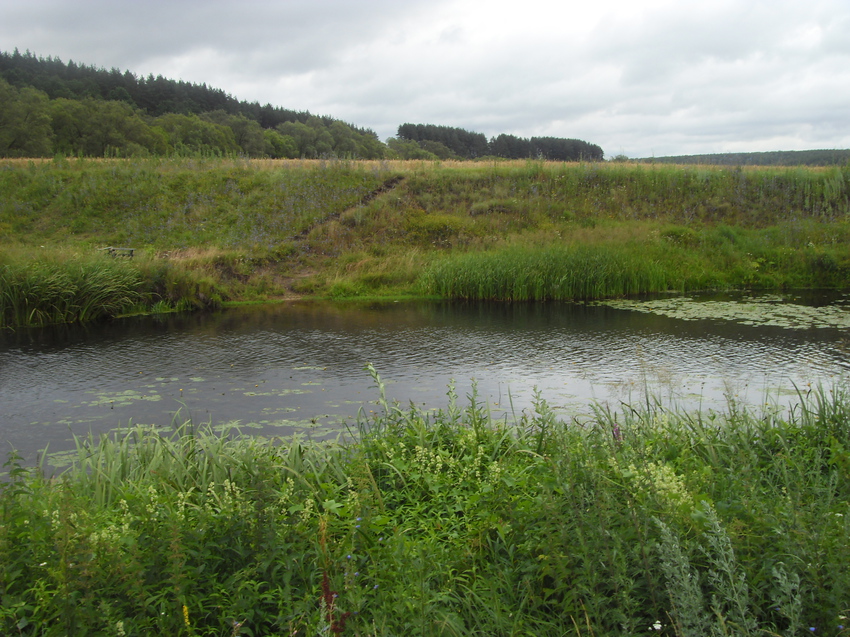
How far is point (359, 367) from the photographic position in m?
9.16

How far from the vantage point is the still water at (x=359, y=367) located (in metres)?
6.95

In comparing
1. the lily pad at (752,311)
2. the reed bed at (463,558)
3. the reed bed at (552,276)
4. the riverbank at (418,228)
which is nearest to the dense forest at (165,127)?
the riverbank at (418,228)

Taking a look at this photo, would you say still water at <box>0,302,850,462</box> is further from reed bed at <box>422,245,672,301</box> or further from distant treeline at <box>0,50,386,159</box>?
distant treeline at <box>0,50,386,159</box>

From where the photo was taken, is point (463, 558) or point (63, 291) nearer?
point (463, 558)

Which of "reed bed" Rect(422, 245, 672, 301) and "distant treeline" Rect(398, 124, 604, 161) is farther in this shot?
"distant treeline" Rect(398, 124, 604, 161)

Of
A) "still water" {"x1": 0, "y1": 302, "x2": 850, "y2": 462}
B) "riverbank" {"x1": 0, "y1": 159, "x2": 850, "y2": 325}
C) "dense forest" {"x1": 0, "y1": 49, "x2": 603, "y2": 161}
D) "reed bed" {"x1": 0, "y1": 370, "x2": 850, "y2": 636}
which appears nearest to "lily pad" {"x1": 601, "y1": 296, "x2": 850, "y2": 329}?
"still water" {"x1": 0, "y1": 302, "x2": 850, "y2": 462}

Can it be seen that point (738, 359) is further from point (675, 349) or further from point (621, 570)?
point (621, 570)

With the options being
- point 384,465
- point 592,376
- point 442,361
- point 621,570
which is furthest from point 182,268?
point 621,570

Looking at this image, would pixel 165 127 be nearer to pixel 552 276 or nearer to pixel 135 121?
pixel 135 121

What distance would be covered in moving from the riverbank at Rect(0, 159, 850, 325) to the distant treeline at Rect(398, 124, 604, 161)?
31573 millimetres

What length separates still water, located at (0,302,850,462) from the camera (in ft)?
22.8

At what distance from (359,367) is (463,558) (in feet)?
19.9

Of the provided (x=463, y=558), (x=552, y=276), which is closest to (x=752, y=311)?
(x=552, y=276)

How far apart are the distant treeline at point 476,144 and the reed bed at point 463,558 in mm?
55133
